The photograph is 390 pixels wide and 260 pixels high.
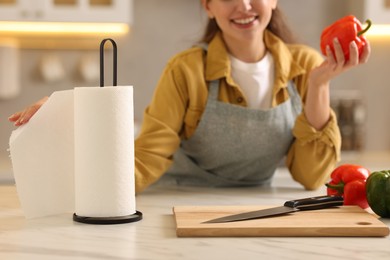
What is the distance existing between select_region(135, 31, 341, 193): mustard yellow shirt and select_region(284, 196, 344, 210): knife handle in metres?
0.48

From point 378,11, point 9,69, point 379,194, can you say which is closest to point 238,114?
point 379,194

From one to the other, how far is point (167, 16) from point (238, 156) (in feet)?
6.27

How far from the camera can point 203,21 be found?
12.4 ft

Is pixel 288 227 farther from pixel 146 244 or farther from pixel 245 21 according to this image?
A: pixel 245 21

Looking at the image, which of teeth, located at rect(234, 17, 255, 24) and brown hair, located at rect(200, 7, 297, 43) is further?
brown hair, located at rect(200, 7, 297, 43)

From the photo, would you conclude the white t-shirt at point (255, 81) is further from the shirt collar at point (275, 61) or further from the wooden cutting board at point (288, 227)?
the wooden cutting board at point (288, 227)

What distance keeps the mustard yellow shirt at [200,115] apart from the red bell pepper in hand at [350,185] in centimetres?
31

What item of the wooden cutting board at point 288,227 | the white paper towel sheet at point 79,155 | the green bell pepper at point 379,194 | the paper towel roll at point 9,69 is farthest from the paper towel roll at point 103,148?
the paper towel roll at point 9,69

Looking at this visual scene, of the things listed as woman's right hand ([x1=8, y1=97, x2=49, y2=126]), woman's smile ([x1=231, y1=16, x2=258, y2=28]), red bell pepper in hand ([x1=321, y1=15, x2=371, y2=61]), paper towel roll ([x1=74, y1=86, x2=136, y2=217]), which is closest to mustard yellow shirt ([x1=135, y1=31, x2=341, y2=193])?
woman's smile ([x1=231, y1=16, x2=258, y2=28])

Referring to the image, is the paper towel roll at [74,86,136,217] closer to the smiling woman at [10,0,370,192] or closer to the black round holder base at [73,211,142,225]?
the black round holder base at [73,211,142,225]

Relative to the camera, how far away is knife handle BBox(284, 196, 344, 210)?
1.35 m

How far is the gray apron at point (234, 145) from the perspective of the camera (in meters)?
1.98

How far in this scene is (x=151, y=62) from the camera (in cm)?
379

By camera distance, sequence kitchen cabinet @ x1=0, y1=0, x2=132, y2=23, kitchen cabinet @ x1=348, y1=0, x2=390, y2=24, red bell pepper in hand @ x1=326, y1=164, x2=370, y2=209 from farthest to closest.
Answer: kitchen cabinet @ x1=348, y1=0, x2=390, y2=24
kitchen cabinet @ x1=0, y1=0, x2=132, y2=23
red bell pepper in hand @ x1=326, y1=164, x2=370, y2=209
